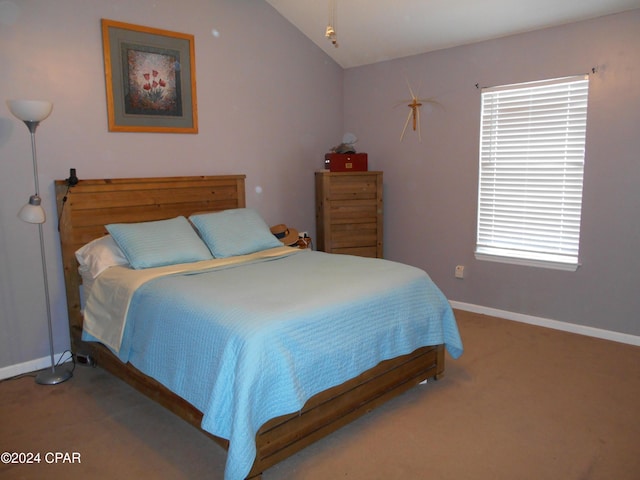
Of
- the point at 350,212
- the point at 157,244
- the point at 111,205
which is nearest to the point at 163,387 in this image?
the point at 157,244

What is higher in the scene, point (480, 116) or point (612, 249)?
point (480, 116)

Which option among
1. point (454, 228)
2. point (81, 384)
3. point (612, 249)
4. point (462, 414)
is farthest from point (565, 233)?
point (81, 384)

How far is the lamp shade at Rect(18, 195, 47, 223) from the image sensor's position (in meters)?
2.80

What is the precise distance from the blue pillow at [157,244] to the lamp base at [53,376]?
84 centimetres

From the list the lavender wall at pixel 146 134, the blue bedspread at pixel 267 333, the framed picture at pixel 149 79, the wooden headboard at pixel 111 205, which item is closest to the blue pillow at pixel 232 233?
the wooden headboard at pixel 111 205

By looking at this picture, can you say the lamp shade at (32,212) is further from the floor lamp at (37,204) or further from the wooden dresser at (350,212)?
the wooden dresser at (350,212)

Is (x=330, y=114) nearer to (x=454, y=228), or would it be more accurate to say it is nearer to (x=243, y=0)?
(x=243, y=0)

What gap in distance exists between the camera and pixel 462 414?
2598mm

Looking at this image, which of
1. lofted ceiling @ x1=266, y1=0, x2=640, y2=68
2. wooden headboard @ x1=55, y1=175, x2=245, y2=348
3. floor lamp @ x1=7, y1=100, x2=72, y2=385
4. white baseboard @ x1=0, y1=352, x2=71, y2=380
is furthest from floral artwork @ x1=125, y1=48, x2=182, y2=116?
white baseboard @ x1=0, y1=352, x2=71, y2=380

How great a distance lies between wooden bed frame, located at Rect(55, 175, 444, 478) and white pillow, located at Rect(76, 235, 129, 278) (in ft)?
0.40

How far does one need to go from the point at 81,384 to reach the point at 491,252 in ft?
10.7

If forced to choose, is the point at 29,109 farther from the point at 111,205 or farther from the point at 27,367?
the point at 27,367

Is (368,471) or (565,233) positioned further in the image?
(565,233)

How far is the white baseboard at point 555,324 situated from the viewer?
11.6ft
